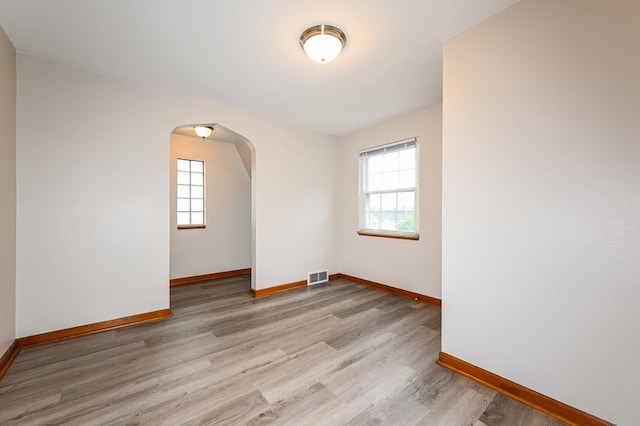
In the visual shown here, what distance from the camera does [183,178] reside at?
442 centimetres

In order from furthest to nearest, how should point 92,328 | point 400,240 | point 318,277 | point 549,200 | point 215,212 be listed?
1. point 215,212
2. point 318,277
3. point 400,240
4. point 92,328
5. point 549,200

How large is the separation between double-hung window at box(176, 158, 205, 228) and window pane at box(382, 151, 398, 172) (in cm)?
321

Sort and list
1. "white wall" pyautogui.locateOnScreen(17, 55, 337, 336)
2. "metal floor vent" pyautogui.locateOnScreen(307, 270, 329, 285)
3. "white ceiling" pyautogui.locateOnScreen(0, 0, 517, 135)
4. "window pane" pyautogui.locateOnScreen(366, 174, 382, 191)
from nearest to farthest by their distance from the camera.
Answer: "white ceiling" pyautogui.locateOnScreen(0, 0, 517, 135) < "white wall" pyautogui.locateOnScreen(17, 55, 337, 336) < "window pane" pyautogui.locateOnScreen(366, 174, 382, 191) < "metal floor vent" pyautogui.locateOnScreen(307, 270, 329, 285)

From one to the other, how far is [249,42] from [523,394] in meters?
3.14

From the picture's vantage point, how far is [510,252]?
1.63 m

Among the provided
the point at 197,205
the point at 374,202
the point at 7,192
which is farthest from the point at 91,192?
the point at 374,202

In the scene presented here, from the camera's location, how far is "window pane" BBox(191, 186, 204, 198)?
4531mm

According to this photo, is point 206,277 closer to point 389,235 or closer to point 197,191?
point 197,191

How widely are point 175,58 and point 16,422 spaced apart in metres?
2.70

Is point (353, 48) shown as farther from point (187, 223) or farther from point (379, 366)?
point (187, 223)

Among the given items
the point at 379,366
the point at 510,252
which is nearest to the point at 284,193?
the point at 379,366

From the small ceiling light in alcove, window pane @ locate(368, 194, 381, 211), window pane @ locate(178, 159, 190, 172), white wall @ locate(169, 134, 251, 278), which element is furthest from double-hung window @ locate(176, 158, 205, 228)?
window pane @ locate(368, 194, 381, 211)

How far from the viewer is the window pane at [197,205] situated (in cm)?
454

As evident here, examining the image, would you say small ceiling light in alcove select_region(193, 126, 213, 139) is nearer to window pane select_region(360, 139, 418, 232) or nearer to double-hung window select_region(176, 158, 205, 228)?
double-hung window select_region(176, 158, 205, 228)
